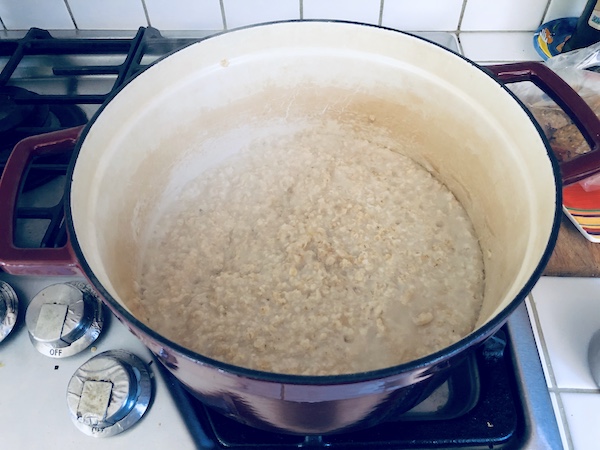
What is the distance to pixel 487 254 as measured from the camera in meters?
0.81

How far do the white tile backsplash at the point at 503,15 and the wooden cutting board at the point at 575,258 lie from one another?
0.51 m

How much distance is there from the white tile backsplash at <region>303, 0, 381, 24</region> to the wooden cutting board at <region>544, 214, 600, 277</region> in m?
0.58

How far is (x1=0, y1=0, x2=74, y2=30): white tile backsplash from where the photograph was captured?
104 centimetres

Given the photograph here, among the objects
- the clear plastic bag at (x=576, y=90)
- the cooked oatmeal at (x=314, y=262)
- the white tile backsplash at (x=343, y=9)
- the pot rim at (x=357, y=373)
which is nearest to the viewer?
the pot rim at (x=357, y=373)

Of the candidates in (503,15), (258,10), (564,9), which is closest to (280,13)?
(258,10)

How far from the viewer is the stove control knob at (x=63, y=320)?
0.66 metres

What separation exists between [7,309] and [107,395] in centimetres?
21

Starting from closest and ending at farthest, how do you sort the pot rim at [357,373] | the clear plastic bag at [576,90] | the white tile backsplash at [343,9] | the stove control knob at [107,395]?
the pot rim at [357,373] → the stove control knob at [107,395] → the clear plastic bag at [576,90] → the white tile backsplash at [343,9]

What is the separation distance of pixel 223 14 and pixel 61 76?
13.9 inches

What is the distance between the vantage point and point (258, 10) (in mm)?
1028

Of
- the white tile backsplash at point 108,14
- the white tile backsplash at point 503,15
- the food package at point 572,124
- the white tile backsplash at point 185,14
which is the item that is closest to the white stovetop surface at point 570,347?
the food package at point 572,124

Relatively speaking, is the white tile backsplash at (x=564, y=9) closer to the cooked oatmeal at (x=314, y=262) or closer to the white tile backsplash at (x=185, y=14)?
the cooked oatmeal at (x=314, y=262)

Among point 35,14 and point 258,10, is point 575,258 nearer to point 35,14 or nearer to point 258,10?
point 258,10

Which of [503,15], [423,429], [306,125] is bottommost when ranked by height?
[423,429]
